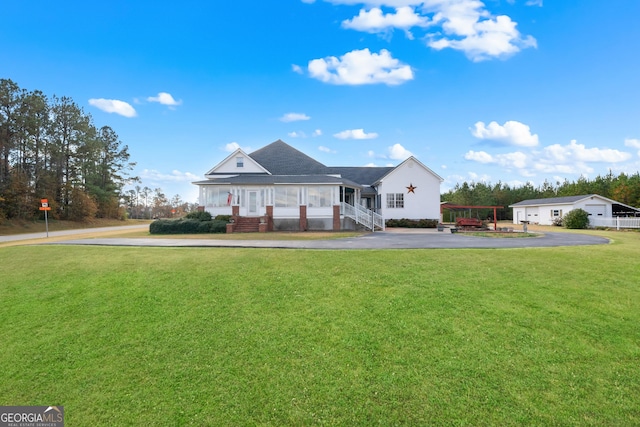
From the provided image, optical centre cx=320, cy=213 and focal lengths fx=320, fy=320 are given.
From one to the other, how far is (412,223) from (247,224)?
14.9 metres

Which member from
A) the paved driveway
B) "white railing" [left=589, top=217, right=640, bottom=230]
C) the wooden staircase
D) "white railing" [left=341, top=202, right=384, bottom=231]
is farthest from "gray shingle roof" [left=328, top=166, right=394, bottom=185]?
"white railing" [left=589, top=217, right=640, bottom=230]

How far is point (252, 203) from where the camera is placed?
82.5 feet

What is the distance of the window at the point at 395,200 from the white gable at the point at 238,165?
11.8 m

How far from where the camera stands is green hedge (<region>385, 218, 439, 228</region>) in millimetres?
29103

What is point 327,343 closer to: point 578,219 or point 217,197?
point 217,197

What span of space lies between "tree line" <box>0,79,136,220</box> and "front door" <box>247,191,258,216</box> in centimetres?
2374

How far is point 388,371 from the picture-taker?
5.16 meters

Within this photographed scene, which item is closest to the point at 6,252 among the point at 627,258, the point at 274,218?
the point at 274,218

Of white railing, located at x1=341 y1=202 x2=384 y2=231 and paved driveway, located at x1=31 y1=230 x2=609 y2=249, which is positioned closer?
paved driveway, located at x1=31 y1=230 x2=609 y2=249

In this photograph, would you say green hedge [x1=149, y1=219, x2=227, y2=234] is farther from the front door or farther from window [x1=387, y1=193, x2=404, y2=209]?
window [x1=387, y1=193, x2=404, y2=209]

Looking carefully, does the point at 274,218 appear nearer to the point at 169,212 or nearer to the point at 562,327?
the point at 562,327

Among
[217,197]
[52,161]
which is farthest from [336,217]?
[52,161]

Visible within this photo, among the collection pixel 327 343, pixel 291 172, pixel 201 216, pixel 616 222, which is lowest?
pixel 327 343

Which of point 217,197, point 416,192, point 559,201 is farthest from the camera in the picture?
point 559,201
